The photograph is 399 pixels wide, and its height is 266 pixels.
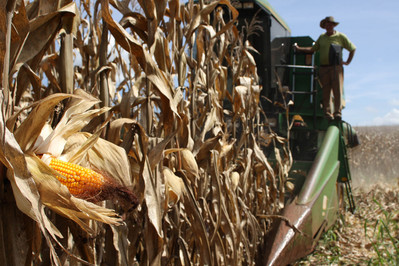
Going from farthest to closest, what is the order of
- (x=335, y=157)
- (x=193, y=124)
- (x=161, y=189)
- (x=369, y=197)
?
(x=369, y=197) → (x=335, y=157) → (x=193, y=124) → (x=161, y=189)

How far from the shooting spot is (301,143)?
461 centimetres

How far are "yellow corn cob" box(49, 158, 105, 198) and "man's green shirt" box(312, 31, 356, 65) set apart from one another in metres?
4.12

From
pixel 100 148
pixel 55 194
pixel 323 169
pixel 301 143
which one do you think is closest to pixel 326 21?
pixel 301 143

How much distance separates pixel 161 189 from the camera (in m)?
1.32

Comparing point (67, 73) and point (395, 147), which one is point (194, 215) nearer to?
point (67, 73)

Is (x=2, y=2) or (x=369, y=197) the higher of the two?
(x=2, y=2)

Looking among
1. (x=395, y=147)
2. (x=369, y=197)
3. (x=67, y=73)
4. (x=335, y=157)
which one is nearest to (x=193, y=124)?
(x=67, y=73)

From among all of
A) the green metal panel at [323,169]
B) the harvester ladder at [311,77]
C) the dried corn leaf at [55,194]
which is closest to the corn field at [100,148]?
the dried corn leaf at [55,194]

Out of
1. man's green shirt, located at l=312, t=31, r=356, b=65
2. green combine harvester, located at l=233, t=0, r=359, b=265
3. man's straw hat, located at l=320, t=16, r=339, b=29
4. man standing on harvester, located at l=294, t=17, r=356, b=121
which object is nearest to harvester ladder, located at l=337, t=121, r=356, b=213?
green combine harvester, located at l=233, t=0, r=359, b=265

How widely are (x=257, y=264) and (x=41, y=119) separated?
2115 millimetres

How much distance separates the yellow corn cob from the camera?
858 mm

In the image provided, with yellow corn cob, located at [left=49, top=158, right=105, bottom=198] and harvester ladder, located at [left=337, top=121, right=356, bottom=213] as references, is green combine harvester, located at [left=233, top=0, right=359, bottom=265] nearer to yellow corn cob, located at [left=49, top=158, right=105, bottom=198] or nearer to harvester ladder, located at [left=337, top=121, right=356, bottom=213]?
harvester ladder, located at [left=337, top=121, right=356, bottom=213]

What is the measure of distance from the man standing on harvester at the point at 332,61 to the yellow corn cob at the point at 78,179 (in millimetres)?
3756

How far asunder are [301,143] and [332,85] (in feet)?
2.34
